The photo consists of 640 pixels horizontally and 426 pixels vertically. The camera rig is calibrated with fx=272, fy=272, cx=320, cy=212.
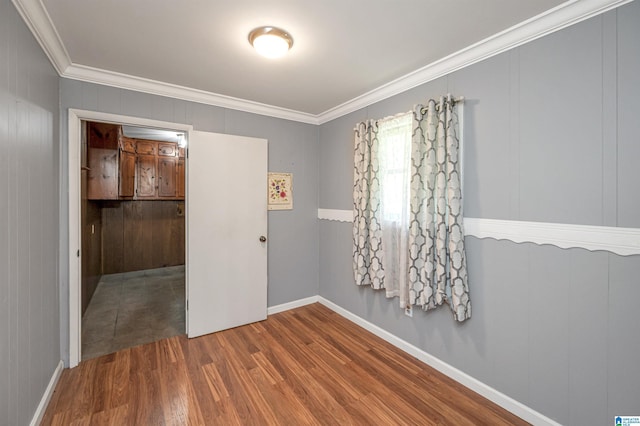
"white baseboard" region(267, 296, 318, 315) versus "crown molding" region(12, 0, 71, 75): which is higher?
"crown molding" region(12, 0, 71, 75)

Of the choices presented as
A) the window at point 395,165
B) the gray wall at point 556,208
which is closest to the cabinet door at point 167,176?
the window at point 395,165

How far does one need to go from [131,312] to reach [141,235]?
2.18 m

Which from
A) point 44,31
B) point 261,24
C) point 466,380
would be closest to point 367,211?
point 466,380

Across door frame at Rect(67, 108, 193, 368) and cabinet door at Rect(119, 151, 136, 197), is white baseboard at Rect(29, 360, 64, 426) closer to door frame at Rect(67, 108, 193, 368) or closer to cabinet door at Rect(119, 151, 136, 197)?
door frame at Rect(67, 108, 193, 368)

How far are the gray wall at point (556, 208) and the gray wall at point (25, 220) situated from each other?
2.66 metres

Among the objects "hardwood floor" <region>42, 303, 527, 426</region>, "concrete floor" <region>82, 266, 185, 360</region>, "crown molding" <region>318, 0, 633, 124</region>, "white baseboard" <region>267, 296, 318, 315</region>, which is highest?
"crown molding" <region>318, 0, 633, 124</region>

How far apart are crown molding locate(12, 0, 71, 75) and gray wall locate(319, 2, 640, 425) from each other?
264 cm

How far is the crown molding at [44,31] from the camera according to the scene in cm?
148

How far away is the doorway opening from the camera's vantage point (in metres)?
3.48

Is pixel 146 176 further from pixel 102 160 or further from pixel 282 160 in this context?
pixel 282 160

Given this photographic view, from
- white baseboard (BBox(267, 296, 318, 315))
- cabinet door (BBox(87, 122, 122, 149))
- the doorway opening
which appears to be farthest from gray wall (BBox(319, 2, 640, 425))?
cabinet door (BBox(87, 122, 122, 149))

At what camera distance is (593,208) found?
4.84 feet

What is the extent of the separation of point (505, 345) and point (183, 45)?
306 centimetres

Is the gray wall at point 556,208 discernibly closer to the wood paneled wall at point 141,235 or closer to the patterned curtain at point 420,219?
the patterned curtain at point 420,219
